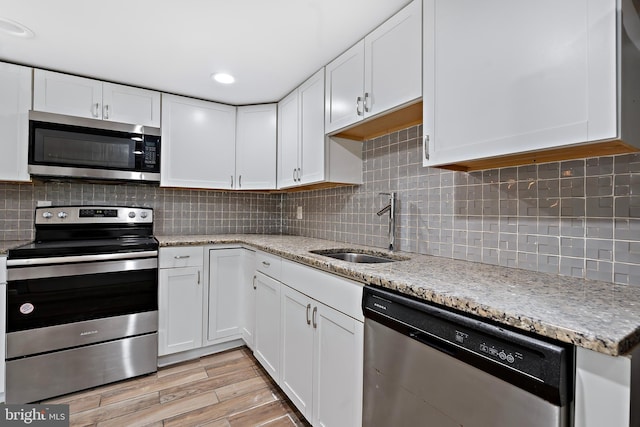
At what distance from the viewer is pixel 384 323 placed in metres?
1.12

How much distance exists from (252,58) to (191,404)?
Answer: 88.5 inches

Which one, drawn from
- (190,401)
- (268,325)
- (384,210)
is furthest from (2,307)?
(384,210)

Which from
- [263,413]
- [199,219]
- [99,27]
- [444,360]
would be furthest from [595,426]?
[199,219]

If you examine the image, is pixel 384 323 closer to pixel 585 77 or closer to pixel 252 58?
pixel 585 77

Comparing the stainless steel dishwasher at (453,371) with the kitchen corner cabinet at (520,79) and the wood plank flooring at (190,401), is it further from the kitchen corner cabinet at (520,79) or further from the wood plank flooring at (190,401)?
the wood plank flooring at (190,401)

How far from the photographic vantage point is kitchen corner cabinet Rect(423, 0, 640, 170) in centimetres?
85

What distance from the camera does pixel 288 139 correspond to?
8.61 ft

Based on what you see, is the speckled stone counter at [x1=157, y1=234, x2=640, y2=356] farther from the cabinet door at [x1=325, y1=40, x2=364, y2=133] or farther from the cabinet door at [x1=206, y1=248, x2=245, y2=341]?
the cabinet door at [x1=206, y1=248, x2=245, y2=341]

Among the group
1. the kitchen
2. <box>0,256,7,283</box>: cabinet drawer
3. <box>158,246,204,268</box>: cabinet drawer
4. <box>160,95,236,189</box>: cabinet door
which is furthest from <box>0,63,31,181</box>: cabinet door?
<box>158,246,204,268</box>: cabinet drawer

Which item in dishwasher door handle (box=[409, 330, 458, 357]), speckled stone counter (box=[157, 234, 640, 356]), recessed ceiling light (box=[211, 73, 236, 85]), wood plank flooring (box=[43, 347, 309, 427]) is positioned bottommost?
wood plank flooring (box=[43, 347, 309, 427])

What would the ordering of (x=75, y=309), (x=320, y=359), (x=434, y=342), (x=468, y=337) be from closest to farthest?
1. (x=468, y=337)
2. (x=434, y=342)
3. (x=320, y=359)
4. (x=75, y=309)

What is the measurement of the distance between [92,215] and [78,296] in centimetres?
69

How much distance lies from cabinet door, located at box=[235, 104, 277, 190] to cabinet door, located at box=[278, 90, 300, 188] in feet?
0.32

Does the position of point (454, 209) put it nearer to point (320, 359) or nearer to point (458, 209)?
point (458, 209)
